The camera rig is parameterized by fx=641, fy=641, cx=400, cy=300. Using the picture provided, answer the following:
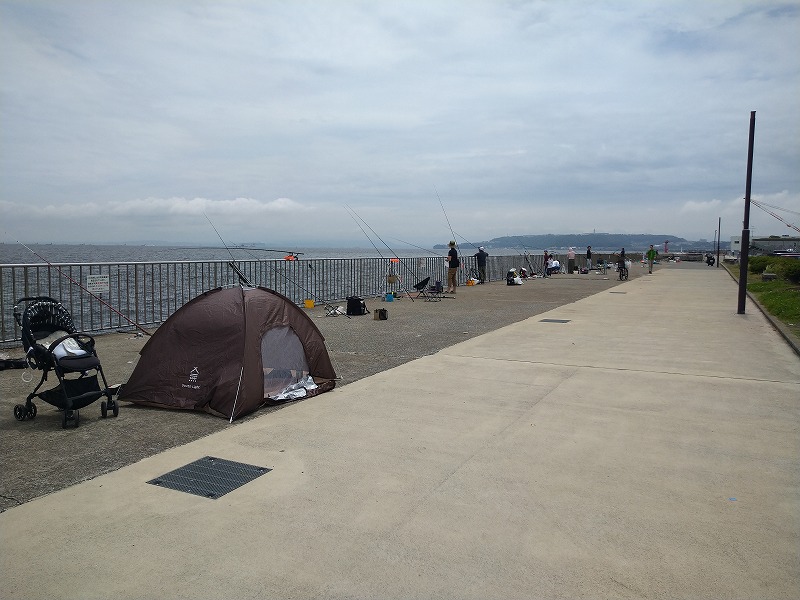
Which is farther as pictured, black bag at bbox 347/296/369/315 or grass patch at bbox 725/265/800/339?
black bag at bbox 347/296/369/315

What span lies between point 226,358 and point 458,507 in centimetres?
357

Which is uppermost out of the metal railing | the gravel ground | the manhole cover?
the metal railing

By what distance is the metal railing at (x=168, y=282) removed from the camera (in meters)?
10.9

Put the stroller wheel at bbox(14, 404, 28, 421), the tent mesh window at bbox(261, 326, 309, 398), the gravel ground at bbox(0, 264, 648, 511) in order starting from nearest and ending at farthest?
the gravel ground at bbox(0, 264, 648, 511) → the stroller wheel at bbox(14, 404, 28, 421) → the tent mesh window at bbox(261, 326, 309, 398)

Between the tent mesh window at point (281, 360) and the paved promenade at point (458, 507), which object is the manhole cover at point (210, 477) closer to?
the paved promenade at point (458, 507)

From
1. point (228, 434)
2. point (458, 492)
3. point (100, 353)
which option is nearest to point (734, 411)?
point (458, 492)

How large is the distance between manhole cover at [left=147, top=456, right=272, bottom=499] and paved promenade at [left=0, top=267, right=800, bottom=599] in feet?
0.34

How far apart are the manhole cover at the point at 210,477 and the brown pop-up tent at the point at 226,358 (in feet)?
4.50

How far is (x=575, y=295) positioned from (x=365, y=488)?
1995cm

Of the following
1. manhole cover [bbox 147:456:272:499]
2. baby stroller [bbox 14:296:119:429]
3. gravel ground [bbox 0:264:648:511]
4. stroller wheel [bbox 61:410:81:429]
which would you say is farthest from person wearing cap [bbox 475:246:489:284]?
manhole cover [bbox 147:456:272:499]

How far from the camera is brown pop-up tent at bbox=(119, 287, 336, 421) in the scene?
692cm

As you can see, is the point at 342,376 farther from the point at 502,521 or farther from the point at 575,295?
the point at 575,295

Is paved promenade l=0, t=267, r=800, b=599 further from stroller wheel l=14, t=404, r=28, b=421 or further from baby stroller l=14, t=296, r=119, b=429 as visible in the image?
stroller wheel l=14, t=404, r=28, b=421

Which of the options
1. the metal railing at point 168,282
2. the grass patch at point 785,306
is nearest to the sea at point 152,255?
the metal railing at point 168,282
